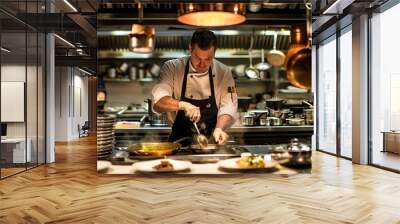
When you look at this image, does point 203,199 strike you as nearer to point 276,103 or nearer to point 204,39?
point 276,103

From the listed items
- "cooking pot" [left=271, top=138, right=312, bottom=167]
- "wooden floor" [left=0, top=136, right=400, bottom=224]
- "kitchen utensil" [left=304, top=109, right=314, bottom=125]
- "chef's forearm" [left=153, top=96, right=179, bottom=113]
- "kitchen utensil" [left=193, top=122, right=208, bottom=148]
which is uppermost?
"chef's forearm" [left=153, top=96, right=179, bottom=113]

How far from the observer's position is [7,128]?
6.22 meters

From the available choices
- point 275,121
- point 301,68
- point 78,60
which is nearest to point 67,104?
point 78,60

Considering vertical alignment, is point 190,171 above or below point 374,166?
above

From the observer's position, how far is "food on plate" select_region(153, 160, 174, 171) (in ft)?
8.49

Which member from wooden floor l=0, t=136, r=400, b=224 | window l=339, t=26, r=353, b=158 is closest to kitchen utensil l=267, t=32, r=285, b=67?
wooden floor l=0, t=136, r=400, b=224

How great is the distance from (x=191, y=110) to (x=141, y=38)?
58cm

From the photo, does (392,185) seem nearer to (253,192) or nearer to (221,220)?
(253,192)

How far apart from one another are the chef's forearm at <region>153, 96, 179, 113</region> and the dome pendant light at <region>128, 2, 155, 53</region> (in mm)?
350

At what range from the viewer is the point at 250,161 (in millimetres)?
2654

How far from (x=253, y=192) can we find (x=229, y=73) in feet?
8.93

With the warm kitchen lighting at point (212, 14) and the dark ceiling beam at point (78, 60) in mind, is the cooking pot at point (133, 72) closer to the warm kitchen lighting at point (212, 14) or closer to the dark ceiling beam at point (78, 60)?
the warm kitchen lighting at point (212, 14)

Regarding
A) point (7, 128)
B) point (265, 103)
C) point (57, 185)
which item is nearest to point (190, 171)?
point (265, 103)

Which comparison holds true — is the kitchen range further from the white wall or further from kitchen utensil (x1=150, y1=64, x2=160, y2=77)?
the white wall
